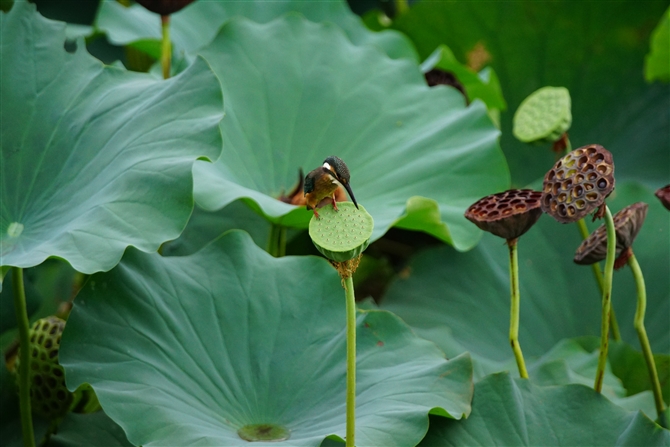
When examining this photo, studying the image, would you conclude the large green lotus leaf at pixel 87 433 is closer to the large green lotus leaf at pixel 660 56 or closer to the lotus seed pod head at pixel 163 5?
the lotus seed pod head at pixel 163 5

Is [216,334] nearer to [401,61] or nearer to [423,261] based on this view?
[423,261]

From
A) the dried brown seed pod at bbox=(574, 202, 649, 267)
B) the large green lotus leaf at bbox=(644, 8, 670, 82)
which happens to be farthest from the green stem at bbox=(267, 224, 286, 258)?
the large green lotus leaf at bbox=(644, 8, 670, 82)

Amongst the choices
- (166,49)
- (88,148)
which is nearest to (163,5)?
(166,49)

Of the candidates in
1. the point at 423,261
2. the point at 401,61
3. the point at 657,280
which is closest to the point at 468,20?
the point at 401,61

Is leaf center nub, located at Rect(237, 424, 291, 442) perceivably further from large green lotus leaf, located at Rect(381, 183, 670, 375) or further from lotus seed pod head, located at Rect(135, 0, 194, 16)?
lotus seed pod head, located at Rect(135, 0, 194, 16)

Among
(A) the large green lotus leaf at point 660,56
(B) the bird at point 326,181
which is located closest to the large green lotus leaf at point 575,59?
(A) the large green lotus leaf at point 660,56

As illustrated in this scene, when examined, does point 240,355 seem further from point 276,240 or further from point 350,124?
point 350,124

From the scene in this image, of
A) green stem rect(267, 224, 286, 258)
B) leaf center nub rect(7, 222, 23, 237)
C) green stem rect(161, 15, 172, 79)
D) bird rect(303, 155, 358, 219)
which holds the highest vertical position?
bird rect(303, 155, 358, 219)
